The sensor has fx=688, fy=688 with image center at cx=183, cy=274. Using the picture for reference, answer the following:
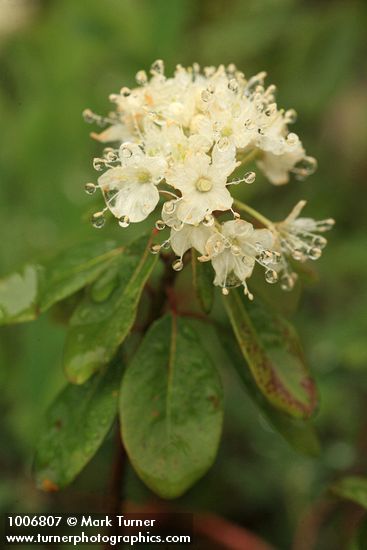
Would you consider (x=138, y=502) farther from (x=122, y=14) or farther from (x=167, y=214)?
(x=122, y=14)

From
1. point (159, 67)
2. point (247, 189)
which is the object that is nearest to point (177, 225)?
point (159, 67)

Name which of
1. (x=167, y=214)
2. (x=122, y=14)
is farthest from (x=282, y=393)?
(x=122, y=14)

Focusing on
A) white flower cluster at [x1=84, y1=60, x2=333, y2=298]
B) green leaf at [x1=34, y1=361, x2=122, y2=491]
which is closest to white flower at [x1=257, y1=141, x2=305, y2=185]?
white flower cluster at [x1=84, y1=60, x2=333, y2=298]

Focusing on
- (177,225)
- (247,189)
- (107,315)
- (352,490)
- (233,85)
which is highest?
(247,189)

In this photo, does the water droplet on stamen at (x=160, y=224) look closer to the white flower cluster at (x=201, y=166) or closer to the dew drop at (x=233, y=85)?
the white flower cluster at (x=201, y=166)

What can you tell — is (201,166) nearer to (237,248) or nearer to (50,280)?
(237,248)

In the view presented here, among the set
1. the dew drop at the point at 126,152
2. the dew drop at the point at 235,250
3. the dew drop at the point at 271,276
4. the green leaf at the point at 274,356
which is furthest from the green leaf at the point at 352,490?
the dew drop at the point at 126,152
